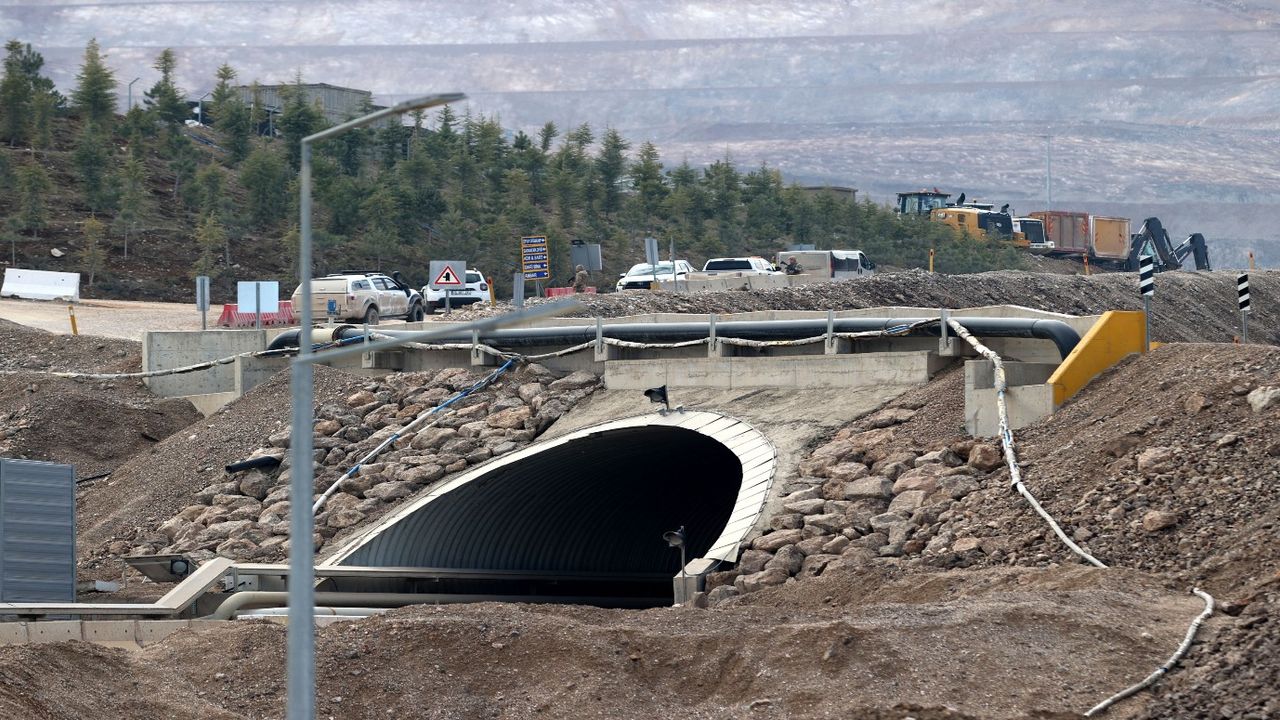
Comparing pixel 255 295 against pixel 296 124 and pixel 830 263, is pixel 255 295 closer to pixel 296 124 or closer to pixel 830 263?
pixel 830 263

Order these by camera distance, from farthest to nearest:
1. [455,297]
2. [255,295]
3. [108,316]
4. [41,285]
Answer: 1. [41,285]
2. [455,297]
3. [108,316]
4. [255,295]

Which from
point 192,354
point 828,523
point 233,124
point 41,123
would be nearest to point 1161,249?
point 233,124

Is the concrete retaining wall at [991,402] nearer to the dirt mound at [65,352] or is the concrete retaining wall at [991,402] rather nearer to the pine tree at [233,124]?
the dirt mound at [65,352]

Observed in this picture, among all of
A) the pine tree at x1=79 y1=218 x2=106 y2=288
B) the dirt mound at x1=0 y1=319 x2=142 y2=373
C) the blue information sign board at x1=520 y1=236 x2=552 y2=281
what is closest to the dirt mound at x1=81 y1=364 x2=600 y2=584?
the blue information sign board at x1=520 y1=236 x2=552 y2=281

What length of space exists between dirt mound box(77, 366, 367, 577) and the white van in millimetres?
30061

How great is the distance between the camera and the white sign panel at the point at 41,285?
64188 mm

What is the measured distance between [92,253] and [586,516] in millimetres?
38125

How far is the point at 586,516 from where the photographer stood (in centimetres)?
3778

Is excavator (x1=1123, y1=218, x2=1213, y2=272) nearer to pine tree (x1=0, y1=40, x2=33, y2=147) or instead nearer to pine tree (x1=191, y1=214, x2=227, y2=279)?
pine tree (x1=191, y1=214, x2=227, y2=279)

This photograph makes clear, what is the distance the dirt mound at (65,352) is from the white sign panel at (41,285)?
15.6m

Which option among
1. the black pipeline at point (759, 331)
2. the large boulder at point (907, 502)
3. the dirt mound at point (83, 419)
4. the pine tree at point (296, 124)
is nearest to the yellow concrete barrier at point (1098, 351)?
the black pipeline at point (759, 331)

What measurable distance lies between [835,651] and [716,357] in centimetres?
1511

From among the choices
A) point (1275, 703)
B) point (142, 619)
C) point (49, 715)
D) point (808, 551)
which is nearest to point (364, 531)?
point (142, 619)

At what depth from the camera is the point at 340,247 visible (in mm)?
81438
